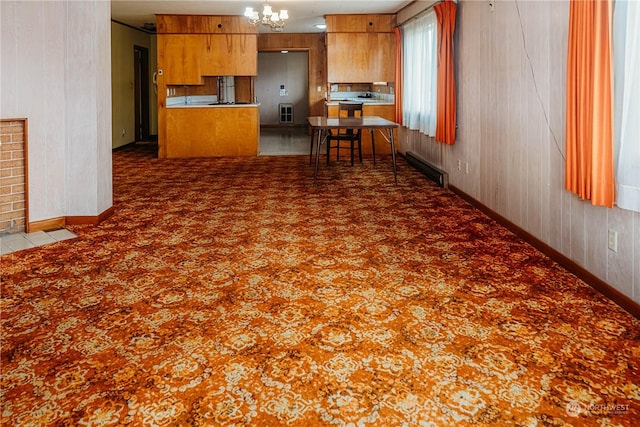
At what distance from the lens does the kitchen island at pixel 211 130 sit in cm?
931

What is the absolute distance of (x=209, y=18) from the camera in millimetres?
9242

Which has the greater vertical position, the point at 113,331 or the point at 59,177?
the point at 59,177

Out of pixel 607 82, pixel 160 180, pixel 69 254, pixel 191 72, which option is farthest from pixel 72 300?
pixel 191 72

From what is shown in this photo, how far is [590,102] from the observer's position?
2799 mm

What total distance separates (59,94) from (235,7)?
486 cm

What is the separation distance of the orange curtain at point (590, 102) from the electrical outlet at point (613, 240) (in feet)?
0.65

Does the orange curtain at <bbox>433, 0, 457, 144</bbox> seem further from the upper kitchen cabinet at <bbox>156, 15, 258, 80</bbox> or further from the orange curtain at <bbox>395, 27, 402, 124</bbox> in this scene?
the upper kitchen cabinet at <bbox>156, 15, 258, 80</bbox>

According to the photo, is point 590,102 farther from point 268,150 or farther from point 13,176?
point 268,150

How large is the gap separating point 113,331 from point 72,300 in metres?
0.54

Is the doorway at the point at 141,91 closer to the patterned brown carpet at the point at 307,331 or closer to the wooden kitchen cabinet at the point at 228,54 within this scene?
the wooden kitchen cabinet at the point at 228,54

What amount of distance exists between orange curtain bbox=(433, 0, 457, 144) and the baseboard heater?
43 centimetres

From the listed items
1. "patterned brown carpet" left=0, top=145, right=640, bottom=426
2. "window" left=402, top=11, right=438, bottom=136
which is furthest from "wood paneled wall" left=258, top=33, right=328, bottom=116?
"patterned brown carpet" left=0, top=145, right=640, bottom=426

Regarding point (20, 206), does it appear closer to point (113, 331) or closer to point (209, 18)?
point (113, 331)

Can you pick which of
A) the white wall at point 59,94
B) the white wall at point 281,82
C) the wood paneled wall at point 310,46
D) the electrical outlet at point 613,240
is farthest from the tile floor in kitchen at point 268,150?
the electrical outlet at point 613,240
